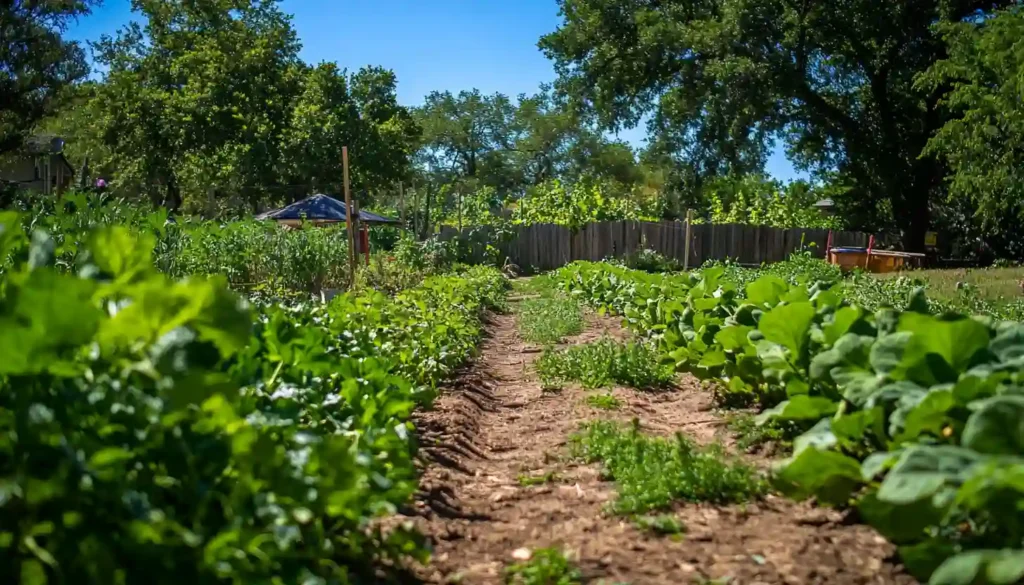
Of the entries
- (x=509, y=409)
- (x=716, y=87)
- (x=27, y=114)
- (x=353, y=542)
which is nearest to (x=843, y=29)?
(x=716, y=87)

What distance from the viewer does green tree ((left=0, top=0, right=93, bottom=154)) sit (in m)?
22.8

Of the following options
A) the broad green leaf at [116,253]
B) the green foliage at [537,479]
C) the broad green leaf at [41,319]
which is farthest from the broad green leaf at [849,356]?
the broad green leaf at [41,319]

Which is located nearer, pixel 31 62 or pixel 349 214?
pixel 349 214

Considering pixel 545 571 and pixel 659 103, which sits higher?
pixel 659 103

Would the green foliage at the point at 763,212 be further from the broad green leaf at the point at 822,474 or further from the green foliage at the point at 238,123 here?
the broad green leaf at the point at 822,474

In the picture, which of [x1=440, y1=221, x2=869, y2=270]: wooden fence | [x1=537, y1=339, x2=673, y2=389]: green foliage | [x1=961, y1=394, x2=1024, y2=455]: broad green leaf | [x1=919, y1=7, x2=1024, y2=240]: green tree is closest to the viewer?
[x1=961, y1=394, x2=1024, y2=455]: broad green leaf

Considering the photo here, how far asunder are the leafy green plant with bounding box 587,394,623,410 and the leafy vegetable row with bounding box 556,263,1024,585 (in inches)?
36.9

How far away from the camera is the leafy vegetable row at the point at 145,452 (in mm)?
1846

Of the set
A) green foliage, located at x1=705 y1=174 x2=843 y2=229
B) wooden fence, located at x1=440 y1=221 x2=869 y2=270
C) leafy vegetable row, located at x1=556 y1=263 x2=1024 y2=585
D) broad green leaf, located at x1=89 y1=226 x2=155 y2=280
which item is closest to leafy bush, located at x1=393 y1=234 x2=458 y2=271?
wooden fence, located at x1=440 y1=221 x2=869 y2=270

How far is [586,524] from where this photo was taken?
341cm

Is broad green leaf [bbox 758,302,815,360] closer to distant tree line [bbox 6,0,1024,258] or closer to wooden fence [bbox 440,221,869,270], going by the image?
distant tree line [bbox 6,0,1024,258]

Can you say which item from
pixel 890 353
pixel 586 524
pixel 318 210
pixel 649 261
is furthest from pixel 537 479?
pixel 649 261

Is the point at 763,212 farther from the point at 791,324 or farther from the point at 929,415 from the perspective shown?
the point at 929,415

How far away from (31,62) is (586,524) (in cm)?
2396
